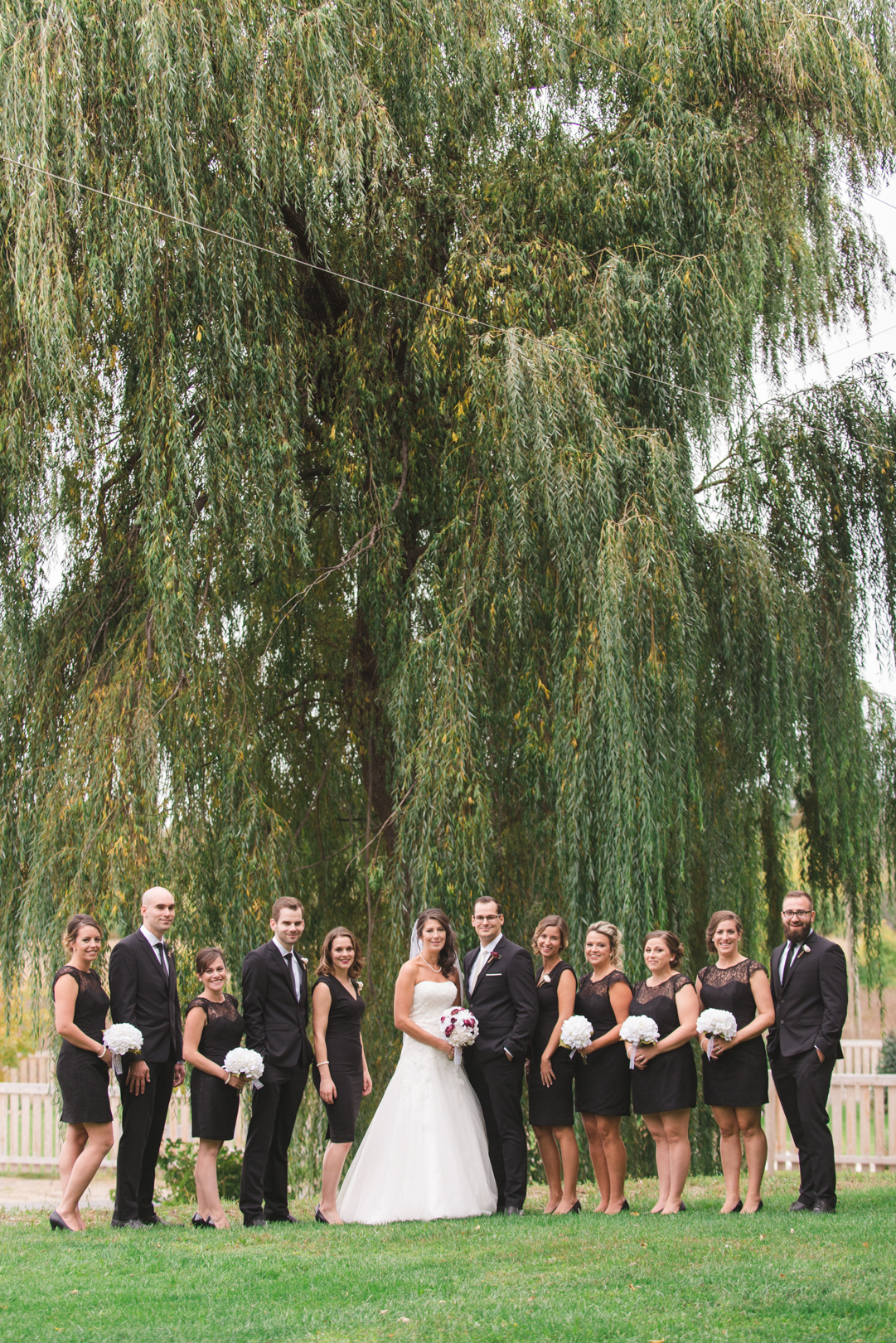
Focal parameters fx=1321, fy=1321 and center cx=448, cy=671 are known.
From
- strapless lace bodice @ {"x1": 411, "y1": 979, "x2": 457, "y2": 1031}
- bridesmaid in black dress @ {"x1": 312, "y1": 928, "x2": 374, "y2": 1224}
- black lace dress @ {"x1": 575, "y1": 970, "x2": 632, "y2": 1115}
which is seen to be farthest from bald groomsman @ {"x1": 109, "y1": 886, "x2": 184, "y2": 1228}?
black lace dress @ {"x1": 575, "y1": 970, "x2": 632, "y2": 1115}

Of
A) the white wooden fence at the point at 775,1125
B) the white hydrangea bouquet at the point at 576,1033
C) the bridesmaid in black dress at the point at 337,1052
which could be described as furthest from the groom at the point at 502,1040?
the white wooden fence at the point at 775,1125

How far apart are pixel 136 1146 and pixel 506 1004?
1935 millimetres

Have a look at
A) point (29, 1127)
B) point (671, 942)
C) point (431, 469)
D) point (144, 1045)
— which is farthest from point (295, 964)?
point (29, 1127)

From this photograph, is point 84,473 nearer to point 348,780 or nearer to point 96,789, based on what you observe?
point 96,789

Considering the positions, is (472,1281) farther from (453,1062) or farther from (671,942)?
(671,942)

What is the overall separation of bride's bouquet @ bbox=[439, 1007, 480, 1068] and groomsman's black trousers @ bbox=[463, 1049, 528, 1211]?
0.56ft

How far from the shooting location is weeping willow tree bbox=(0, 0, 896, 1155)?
7.60 m

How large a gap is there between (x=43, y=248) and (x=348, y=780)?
157 inches

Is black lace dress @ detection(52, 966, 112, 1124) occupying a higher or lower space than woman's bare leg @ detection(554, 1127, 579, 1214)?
higher

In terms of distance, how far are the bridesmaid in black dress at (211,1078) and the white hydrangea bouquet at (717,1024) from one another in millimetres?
2275

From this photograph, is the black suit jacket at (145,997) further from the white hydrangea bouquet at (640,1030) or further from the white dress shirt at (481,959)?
the white hydrangea bouquet at (640,1030)

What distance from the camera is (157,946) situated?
6.57 m

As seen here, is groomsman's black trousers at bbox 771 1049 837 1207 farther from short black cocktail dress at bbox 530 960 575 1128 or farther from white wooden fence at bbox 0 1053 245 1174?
white wooden fence at bbox 0 1053 245 1174

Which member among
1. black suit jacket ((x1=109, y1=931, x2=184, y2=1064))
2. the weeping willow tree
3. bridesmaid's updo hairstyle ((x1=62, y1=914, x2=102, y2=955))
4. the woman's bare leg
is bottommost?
the woman's bare leg
